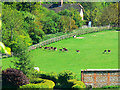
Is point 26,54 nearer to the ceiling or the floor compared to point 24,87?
nearer to the ceiling

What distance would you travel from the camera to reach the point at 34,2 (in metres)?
63.7

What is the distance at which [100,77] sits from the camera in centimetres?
2481

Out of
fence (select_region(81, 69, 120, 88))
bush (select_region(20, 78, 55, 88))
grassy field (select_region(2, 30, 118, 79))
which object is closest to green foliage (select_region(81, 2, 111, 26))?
grassy field (select_region(2, 30, 118, 79))

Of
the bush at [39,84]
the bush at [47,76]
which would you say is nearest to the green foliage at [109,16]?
the bush at [47,76]

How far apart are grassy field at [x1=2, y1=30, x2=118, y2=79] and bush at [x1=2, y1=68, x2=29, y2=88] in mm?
Answer: 3620

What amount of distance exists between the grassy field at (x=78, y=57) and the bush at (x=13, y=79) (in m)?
3.62

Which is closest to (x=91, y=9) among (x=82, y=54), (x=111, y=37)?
(x=111, y=37)

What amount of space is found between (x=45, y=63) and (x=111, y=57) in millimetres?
10661

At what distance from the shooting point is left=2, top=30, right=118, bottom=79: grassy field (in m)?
34.1

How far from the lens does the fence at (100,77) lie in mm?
24453

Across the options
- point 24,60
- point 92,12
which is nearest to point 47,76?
point 24,60

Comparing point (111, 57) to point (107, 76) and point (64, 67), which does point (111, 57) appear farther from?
point (107, 76)

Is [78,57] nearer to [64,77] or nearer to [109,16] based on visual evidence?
[64,77]

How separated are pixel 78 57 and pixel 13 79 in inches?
786
